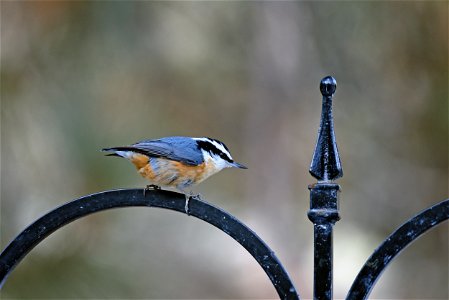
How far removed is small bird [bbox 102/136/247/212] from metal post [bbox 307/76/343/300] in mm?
812

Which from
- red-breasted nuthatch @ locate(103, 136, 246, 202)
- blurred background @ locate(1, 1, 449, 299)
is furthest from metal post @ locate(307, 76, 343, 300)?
blurred background @ locate(1, 1, 449, 299)

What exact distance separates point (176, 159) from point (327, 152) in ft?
2.93

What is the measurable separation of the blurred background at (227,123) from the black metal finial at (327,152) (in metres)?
2.54

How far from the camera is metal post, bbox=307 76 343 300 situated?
108 cm

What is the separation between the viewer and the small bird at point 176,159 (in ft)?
6.31

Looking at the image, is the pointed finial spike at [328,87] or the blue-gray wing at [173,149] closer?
the pointed finial spike at [328,87]

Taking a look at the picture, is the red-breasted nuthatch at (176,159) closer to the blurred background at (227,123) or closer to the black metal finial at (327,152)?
the black metal finial at (327,152)

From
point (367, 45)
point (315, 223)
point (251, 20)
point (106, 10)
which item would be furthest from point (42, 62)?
point (315, 223)

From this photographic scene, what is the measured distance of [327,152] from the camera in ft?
3.64

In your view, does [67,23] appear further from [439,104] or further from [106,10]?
[439,104]

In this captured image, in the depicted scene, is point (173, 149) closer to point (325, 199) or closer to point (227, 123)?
point (325, 199)

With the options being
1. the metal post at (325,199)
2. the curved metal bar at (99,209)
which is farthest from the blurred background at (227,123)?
the metal post at (325,199)

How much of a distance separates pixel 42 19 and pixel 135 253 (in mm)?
1502

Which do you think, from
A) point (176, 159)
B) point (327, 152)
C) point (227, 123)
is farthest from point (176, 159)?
point (227, 123)
